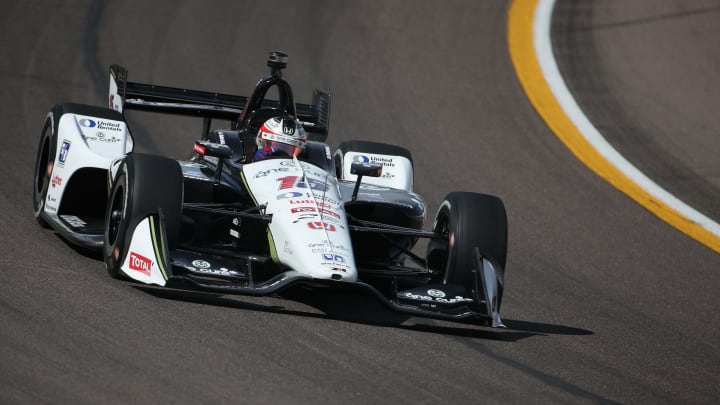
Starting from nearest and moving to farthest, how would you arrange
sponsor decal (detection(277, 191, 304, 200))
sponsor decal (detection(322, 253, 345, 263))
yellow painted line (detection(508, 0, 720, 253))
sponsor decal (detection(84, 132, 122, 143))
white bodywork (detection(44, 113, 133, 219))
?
1. sponsor decal (detection(322, 253, 345, 263))
2. sponsor decal (detection(277, 191, 304, 200))
3. white bodywork (detection(44, 113, 133, 219))
4. sponsor decal (detection(84, 132, 122, 143))
5. yellow painted line (detection(508, 0, 720, 253))

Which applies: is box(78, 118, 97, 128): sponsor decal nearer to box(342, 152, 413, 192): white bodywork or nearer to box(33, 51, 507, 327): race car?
box(33, 51, 507, 327): race car

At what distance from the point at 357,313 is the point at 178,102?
A: 11.0 feet

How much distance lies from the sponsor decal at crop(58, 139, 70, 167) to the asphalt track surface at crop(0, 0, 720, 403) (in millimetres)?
583

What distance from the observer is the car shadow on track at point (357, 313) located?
8.02m

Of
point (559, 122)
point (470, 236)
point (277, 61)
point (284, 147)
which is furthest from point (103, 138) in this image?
point (559, 122)

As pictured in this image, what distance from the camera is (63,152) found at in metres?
9.78

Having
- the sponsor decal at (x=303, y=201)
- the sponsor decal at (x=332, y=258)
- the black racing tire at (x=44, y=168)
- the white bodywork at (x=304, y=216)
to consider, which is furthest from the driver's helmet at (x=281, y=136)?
the black racing tire at (x=44, y=168)

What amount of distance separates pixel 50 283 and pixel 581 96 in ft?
31.8

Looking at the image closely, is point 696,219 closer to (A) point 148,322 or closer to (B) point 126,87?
(B) point 126,87

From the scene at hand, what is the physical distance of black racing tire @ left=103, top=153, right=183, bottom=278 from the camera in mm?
8055

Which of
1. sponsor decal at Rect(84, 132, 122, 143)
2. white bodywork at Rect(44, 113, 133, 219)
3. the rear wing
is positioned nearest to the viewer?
white bodywork at Rect(44, 113, 133, 219)

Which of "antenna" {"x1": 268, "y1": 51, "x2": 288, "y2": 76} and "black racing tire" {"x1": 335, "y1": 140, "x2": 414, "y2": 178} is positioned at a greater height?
"antenna" {"x1": 268, "y1": 51, "x2": 288, "y2": 76}

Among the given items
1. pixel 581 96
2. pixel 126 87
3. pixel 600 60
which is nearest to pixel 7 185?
pixel 126 87

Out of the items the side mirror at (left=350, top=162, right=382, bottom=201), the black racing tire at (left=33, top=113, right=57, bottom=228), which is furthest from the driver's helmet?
the black racing tire at (left=33, top=113, right=57, bottom=228)
